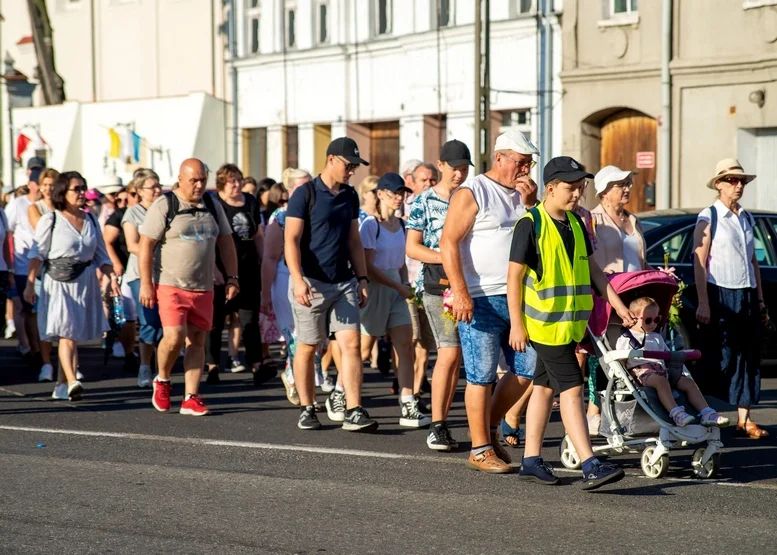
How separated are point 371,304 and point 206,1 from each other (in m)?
26.4

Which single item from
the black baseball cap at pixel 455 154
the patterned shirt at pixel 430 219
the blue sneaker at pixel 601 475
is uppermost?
the black baseball cap at pixel 455 154

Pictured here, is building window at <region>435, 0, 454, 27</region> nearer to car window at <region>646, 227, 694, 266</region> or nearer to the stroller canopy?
car window at <region>646, 227, 694, 266</region>

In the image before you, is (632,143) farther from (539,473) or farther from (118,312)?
(539,473)

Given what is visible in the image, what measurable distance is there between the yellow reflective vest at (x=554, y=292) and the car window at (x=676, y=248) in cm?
493

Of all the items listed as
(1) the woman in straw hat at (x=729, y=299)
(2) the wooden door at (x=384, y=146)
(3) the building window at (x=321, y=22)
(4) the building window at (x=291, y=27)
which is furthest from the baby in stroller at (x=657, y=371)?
(4) the building window at (x=291, y=27)

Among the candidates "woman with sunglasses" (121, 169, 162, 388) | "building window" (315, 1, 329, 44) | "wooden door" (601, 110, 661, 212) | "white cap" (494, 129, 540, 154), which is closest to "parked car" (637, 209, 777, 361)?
"white cap" (494, 129, 540, 154)

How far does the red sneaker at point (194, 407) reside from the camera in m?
11.0

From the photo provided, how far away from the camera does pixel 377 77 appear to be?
32094 millimetres

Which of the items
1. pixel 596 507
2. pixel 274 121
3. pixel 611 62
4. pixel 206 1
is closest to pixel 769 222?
pixel 596 507

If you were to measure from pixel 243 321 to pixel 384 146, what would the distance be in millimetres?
19037

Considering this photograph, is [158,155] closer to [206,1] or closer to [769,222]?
[206,1]

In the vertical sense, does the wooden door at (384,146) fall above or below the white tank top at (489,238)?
above

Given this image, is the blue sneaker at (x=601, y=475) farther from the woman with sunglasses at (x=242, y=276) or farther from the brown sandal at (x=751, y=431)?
the woman with sunglasses at (x=242, y=276)

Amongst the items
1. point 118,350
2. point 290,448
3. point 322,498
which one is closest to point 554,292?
point 322,498
